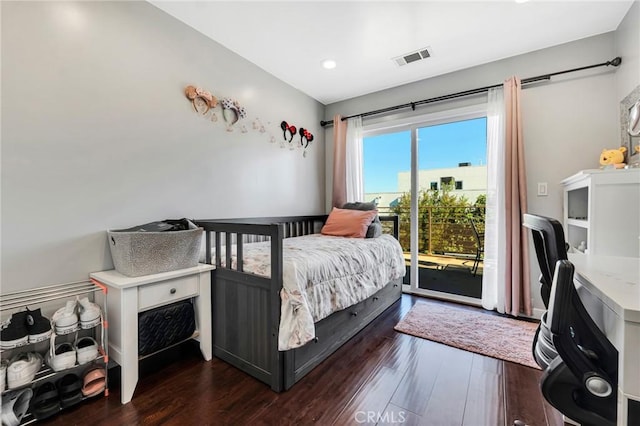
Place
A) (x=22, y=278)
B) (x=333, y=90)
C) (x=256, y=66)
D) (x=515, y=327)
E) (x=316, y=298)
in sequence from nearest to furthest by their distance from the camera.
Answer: (x=22, y=278), (x=316, y=298), (x=515, y=327), (x=256, y=66), (x=333, y=90)

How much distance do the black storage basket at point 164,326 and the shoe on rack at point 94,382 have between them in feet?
0.62

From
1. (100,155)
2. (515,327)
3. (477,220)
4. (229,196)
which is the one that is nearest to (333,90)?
A: (229,196)

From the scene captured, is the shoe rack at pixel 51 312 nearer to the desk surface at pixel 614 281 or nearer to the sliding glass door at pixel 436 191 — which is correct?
the desk surface at pixel 614 281

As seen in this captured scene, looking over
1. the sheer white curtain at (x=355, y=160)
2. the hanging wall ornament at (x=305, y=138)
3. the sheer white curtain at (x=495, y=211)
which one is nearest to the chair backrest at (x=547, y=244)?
the sheer white curtain at (x=495, y=211)

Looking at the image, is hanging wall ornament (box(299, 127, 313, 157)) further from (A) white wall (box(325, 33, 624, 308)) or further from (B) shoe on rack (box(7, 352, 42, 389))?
(B) shoe on rack (box(7, 352, 42, 389))

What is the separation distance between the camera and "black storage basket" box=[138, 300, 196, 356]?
1550 millimetres

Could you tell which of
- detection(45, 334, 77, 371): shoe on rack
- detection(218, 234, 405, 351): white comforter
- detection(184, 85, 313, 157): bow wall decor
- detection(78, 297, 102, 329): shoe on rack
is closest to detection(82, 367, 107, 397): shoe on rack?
detection(45, 334, 77, 371): shoe on rack

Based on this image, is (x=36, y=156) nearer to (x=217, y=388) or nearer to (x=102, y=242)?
(x=102, y=242)

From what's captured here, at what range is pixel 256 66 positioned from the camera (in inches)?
106

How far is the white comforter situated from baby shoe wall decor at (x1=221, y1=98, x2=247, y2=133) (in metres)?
1.25

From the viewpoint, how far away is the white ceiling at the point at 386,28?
75.5 inches

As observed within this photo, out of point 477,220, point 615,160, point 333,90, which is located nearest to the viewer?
point 615,160

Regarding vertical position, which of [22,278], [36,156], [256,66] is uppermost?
[256,66]

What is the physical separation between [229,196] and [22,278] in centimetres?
138
